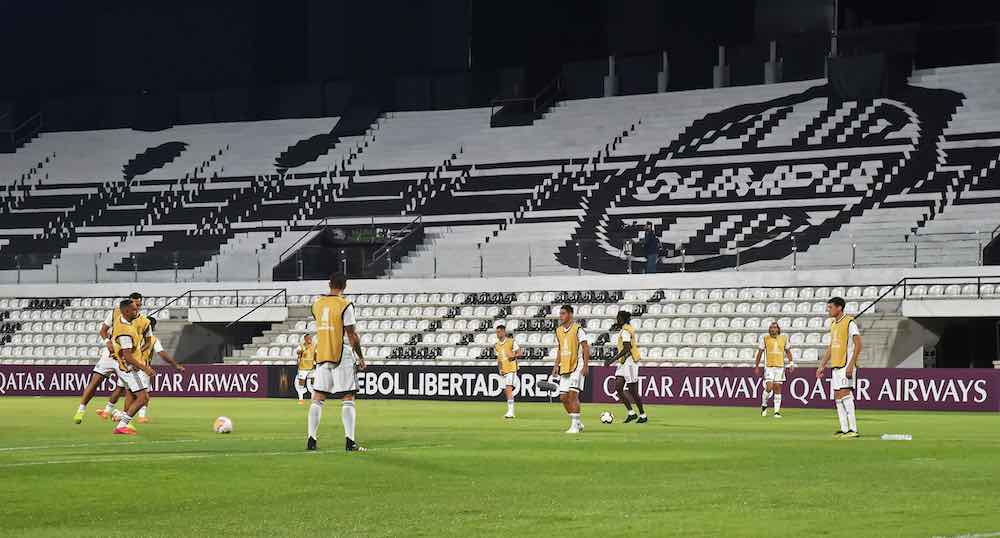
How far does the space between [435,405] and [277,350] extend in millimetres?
10105

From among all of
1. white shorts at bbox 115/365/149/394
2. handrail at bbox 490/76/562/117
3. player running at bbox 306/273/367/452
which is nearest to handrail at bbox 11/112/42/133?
handrail at bbox 490/76/562/117

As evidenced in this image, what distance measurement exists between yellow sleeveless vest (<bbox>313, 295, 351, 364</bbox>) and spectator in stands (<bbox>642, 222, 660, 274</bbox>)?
25774 millimetres

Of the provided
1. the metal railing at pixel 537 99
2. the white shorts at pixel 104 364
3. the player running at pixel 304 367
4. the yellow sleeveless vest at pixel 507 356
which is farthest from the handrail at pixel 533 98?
the white shorts at pixel 104 364

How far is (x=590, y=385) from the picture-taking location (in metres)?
37.5

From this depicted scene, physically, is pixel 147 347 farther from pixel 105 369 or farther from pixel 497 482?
pixel 497 482

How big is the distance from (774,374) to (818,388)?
164 inches

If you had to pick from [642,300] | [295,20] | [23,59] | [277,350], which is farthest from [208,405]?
[23,59]

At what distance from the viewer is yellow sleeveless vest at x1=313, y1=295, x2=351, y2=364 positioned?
16.4 m

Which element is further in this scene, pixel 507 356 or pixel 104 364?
pixel 507 356

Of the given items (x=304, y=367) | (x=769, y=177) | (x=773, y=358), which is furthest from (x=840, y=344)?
(x=769, y=177)

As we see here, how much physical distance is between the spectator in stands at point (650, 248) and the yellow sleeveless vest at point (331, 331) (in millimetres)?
25774

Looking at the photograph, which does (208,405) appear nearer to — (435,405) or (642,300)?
(435,405)

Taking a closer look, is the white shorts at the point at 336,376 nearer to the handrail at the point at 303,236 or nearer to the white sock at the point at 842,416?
the white sock at the point at 842,416

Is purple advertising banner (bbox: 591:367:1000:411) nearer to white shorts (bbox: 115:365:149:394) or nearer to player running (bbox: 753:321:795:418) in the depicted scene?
player running (bbox: 753:321:795:418)
